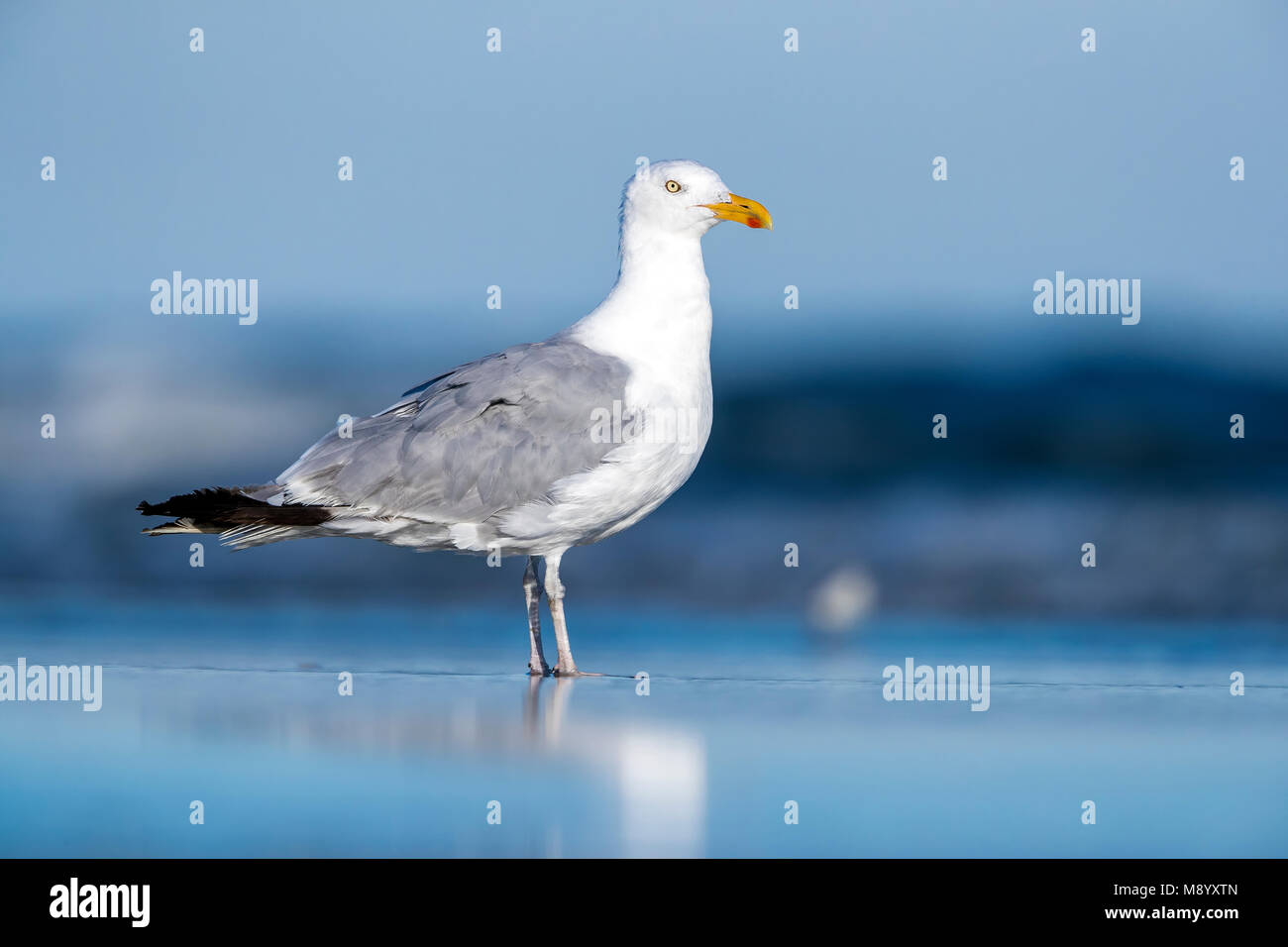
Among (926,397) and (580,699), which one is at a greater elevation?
(926,397)

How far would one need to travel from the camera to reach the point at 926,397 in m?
13.1

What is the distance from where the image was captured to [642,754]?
4.46 meters

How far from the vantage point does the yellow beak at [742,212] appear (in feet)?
22.3

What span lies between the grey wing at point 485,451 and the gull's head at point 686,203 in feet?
2.78

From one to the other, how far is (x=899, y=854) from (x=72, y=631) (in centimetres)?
589

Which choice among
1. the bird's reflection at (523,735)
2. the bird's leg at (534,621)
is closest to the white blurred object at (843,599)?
the bird's leg at (534,621)

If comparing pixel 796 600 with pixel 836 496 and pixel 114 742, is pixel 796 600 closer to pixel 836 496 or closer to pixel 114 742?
pixel 836 496

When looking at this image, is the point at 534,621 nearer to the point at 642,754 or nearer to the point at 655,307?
the point at 655,307

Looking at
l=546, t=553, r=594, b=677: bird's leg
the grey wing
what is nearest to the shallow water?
l=546, t=553, r=594, b=677: bird's leg

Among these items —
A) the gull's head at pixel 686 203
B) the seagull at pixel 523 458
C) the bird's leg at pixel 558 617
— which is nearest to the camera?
the seagull at pixel 523 458

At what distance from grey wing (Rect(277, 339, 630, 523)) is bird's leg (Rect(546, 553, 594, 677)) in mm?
408

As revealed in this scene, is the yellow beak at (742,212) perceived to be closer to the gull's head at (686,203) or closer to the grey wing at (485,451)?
the gull's head at (686,203)

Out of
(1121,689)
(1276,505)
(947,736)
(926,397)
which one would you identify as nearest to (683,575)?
(926,397)

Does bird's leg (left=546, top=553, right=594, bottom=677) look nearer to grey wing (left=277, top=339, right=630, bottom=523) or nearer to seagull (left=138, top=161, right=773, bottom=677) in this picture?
seagull (left=138, top=161, right=773, bottom=677)
